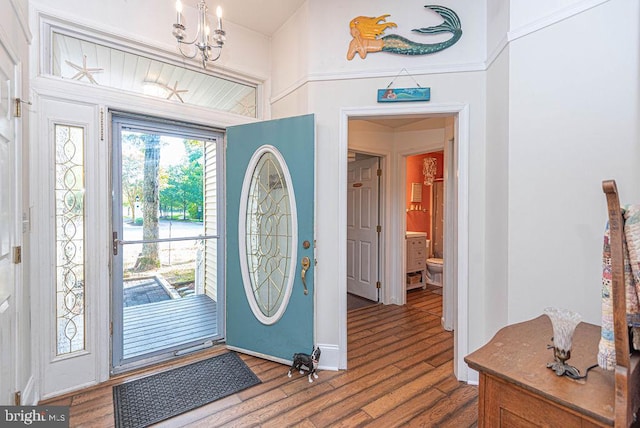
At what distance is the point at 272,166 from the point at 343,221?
0.82 meters

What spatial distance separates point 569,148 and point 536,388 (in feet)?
4.55

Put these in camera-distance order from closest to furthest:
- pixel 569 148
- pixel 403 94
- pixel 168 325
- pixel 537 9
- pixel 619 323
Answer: pixel 619 323, pixel 569 148, pixel 537 9, pixel 403 94, pixel 168 325

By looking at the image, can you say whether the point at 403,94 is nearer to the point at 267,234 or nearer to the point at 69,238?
the point at 267,234

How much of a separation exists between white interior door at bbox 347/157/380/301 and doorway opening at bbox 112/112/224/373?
2.27m

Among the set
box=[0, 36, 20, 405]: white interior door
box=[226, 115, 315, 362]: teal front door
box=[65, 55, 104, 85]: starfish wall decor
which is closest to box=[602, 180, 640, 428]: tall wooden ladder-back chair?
box=[226, 115, 315, 362]: teal front door

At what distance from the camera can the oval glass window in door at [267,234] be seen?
8.25ft

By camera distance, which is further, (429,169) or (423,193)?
(423,193)

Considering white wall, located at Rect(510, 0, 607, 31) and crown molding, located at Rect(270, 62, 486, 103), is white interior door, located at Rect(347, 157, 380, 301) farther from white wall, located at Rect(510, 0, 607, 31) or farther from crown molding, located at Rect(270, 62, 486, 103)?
white wall, located at Rect(510, 0, 607, 31)

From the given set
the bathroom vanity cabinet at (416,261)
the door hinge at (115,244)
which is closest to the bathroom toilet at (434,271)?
the bathroom vanity cabinet at (416,261)

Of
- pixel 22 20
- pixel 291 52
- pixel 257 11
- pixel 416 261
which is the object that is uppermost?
pixel 257 11

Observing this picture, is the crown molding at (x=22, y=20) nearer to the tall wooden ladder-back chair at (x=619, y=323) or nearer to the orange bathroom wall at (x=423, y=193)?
the tall wooden ladder-back chair at (x=619, y=323)

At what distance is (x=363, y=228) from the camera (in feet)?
14.6

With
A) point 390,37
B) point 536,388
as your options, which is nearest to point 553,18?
point 390,37

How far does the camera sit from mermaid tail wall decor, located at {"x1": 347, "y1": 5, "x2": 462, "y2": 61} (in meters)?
2.24
